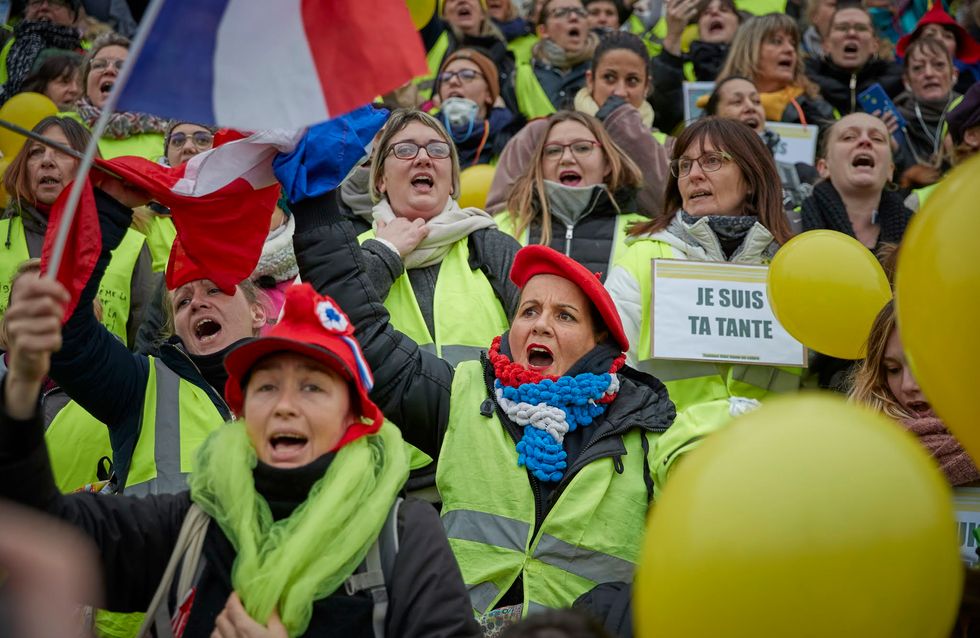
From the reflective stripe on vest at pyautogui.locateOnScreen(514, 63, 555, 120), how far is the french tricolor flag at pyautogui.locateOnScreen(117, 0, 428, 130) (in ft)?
17.5

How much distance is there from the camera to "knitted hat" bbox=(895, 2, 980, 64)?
32.6ft

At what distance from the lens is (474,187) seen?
7.84 metres

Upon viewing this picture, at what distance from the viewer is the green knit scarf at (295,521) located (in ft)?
11.2

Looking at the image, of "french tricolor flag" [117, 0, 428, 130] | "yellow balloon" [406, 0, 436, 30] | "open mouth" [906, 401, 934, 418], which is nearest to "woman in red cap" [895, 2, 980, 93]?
"yellow balloon" [406, 0, 436, 30]

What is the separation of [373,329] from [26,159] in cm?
295

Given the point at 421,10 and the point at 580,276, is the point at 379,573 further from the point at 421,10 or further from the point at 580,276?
the point at 421,10

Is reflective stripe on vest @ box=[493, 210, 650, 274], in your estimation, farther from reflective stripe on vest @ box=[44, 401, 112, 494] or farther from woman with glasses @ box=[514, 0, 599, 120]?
woman with glasses @ box=[514, 0, 599, 120]

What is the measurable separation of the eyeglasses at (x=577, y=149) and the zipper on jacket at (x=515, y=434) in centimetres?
207

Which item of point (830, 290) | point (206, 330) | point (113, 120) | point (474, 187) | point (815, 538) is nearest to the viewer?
point (815, 538)

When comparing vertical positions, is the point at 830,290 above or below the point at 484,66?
below

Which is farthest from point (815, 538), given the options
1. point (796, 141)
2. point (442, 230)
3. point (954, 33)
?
point (954, 33)

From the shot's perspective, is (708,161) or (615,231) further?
(615,231)

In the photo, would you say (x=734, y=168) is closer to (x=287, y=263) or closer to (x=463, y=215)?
(x=463, y=215)

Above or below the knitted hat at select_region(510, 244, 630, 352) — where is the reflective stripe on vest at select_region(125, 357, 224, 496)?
below
